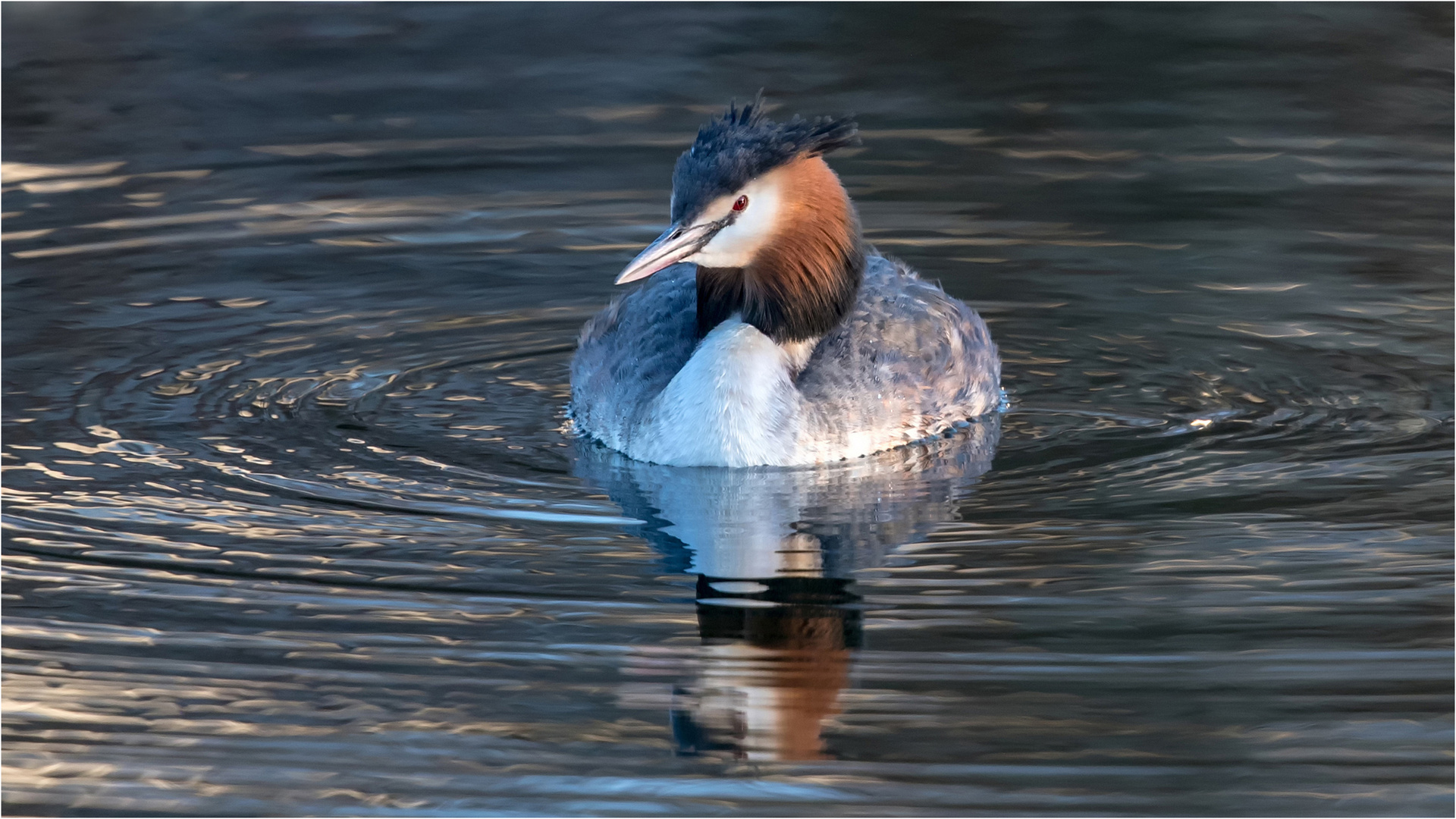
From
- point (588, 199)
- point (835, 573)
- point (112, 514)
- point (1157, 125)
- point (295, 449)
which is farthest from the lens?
point (1157, 125)

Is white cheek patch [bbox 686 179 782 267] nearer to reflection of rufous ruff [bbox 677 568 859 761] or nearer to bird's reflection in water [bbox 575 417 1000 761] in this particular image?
bird's reflection in water [bbox 575 417 1000 761]

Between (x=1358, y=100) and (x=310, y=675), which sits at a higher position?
(x=1358, y=100)

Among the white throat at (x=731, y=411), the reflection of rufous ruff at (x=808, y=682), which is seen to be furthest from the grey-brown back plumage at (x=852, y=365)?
the reflection of rufous ruff at (x=808, y=682)

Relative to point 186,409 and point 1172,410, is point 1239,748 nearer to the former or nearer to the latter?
point 1172,410

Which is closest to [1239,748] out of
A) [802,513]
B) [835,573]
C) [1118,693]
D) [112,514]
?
[1118,693]

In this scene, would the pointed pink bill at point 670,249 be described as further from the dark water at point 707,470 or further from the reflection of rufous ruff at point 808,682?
the reflection of rufous ruff at point 808,682

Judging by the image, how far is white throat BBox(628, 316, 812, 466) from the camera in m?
8.66

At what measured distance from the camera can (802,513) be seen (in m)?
8.13

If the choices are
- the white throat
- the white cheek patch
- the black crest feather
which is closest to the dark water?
the white throat

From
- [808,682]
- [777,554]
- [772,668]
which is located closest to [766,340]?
[777,554]

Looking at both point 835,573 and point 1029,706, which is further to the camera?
point 835,573

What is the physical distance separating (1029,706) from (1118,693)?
296mm

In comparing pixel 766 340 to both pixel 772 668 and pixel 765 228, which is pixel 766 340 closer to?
pixel 765 228

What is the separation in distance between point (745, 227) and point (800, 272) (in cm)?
44
